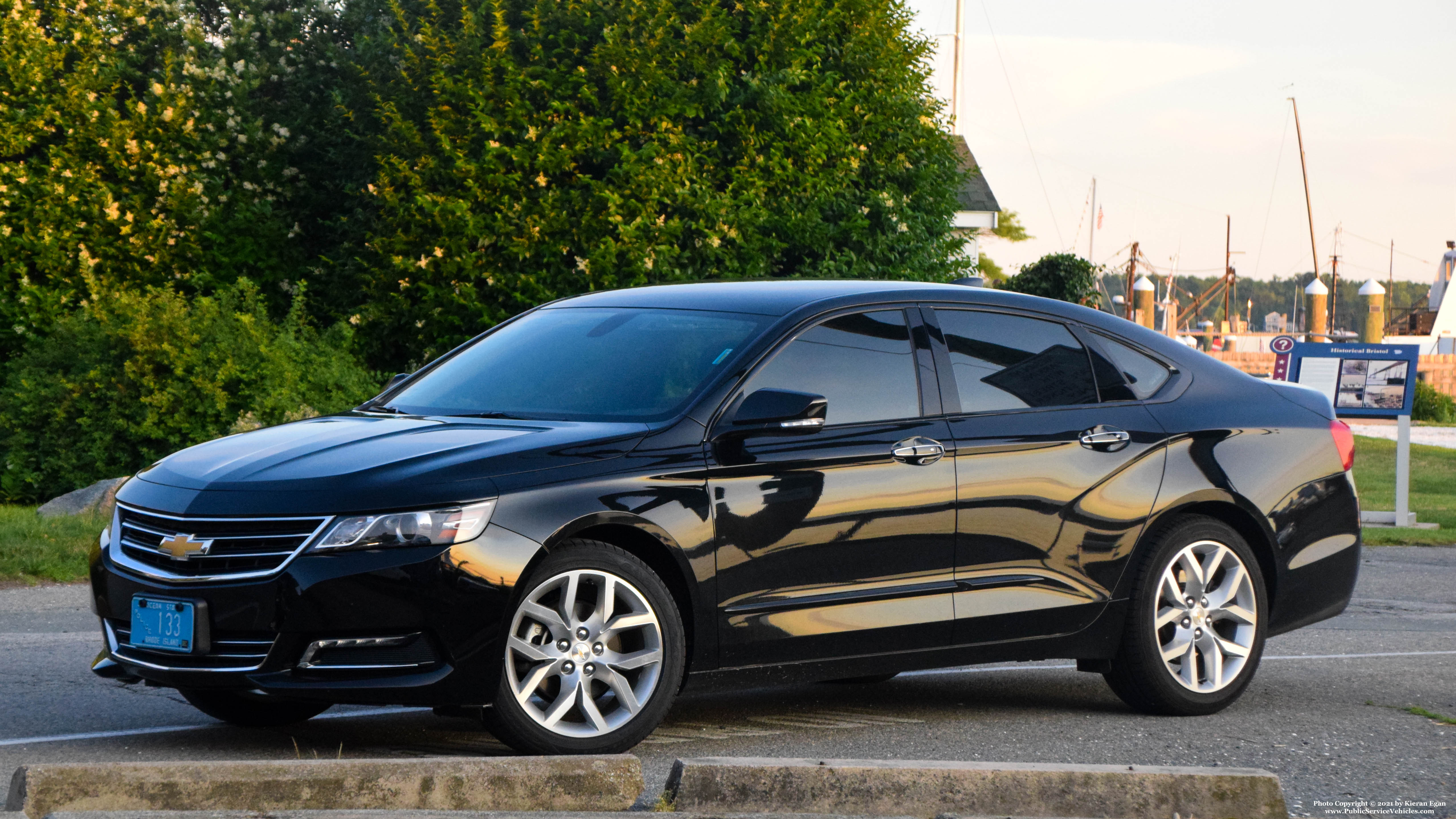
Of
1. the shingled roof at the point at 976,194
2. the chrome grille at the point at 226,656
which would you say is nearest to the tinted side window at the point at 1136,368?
the chrome grille at the point at 226,656

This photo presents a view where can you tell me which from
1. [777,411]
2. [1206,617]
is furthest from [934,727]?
[777,411]

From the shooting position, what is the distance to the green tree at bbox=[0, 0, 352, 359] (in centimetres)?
1955

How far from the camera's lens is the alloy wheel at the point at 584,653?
5.17 m

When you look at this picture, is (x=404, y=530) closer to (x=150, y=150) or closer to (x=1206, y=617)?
(x=1206, y=617)

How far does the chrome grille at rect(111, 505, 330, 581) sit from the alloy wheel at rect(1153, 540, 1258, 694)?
345 centimetres

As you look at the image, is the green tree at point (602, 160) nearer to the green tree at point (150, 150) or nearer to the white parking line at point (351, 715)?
the green tree at point (150, 150)

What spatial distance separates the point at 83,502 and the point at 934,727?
408 inches

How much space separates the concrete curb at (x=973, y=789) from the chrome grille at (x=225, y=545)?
139 cm

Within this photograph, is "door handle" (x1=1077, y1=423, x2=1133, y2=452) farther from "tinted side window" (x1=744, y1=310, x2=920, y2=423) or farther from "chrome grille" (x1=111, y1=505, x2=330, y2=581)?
"chrome grille" (x1=111, y1=505, x2=330, y2=581)

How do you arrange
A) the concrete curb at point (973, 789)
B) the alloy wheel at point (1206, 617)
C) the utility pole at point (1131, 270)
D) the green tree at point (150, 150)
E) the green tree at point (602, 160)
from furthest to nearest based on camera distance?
the utility pole at point (1131, 270) → the green tree at point (150, 150) → the green tree at point (602, 160) → the alloy wheel at point (1206, 617) → the concrete curb at point (973, 789)

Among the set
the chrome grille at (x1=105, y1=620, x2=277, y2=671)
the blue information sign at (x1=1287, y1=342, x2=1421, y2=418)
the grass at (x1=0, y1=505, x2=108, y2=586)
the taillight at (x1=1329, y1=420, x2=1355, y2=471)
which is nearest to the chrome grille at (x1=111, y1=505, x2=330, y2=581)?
the chrome grille at (x1=105, y1=620, x2=277, y2=671)

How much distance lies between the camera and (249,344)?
A: 56.3ft

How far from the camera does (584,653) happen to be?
5254mm

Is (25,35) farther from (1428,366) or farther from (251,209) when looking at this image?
(1428,366)
